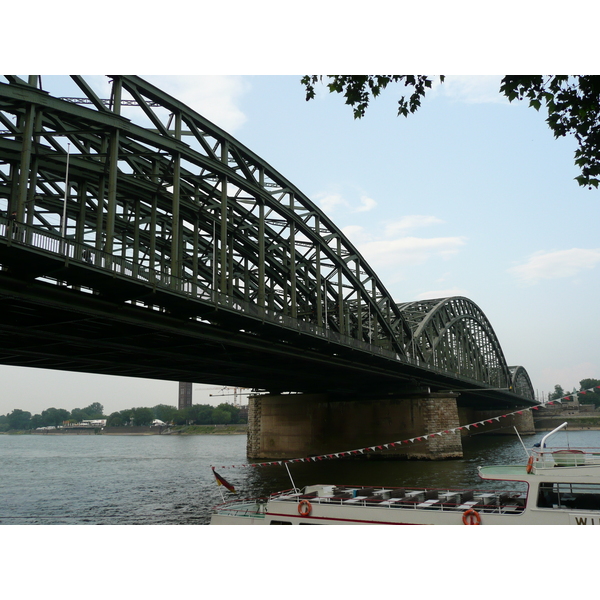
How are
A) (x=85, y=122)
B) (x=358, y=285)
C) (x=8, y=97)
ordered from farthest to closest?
(x=358, y=285)
(x=85, y=122)
(x=8, y=97)

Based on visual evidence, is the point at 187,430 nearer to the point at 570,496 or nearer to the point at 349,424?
the point at 349,424

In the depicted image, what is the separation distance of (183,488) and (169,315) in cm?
1625

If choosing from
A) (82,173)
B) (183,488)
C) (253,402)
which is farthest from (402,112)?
(253,402)

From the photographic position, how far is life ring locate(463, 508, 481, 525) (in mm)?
16209

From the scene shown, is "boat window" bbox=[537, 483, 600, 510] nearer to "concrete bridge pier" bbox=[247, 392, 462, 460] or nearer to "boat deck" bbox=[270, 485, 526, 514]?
"boat deck" bbox=[270, 485, 526, 514]

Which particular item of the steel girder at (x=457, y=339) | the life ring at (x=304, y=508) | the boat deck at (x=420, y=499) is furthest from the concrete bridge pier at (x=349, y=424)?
the life ring at (x=304, y=508)

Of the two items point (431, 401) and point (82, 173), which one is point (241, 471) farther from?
point (82, 173)

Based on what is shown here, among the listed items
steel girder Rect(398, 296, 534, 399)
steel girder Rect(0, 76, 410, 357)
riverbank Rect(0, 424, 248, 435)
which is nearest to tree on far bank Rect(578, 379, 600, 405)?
steel girder Rect(398, 296, 534, 399)

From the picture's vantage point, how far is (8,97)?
2244 cm

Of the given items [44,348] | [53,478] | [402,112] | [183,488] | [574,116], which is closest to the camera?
[574,116]

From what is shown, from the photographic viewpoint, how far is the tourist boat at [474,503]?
50.0 feet

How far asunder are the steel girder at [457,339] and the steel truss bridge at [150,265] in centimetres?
2026

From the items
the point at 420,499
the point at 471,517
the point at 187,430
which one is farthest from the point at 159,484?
the point at 187,430

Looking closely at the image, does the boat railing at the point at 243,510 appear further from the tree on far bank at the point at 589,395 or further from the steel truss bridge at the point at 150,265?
the tree on far bank at the point at 589,395
